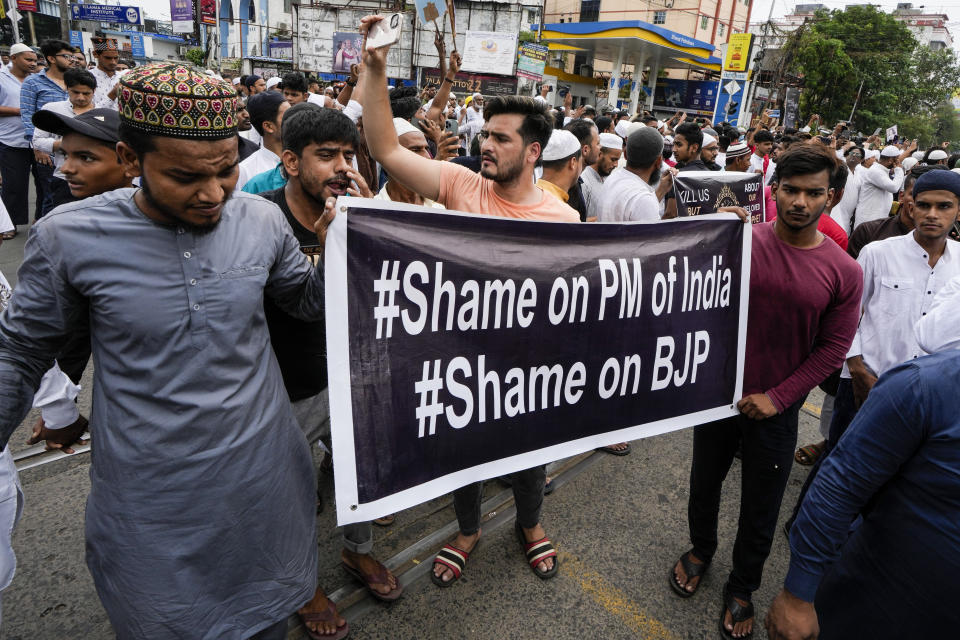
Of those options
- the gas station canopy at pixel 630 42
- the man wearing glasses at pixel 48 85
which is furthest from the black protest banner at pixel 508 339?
the gas station canopy at pixel 630 42

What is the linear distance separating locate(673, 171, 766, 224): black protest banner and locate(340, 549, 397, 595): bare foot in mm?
2821

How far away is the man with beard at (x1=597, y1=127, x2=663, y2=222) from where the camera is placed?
3.51 meters

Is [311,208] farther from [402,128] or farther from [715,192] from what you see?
[715,192]

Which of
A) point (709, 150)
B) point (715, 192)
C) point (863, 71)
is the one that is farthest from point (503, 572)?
point (863, 71)

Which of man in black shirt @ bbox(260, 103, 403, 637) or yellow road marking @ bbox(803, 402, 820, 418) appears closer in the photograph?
man in black shirt @ bbox(260, 103, 403, 637)

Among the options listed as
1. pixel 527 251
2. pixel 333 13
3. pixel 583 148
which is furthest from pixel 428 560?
pixel 333 13

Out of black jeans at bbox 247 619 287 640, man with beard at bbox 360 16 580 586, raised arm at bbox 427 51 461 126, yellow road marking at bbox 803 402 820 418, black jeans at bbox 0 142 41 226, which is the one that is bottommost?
yellow road marking at bbox 803 402 820 418

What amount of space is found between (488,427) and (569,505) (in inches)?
59.8

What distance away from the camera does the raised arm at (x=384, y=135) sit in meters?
2.10

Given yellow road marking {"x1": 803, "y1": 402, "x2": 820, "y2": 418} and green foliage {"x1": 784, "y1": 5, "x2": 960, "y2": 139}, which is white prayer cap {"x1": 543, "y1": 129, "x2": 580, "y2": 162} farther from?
green foliage {"x1": 784, "y1": 5, "x2": 960, "y2": 139}

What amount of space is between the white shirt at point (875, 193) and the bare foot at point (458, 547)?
6358 millimetres

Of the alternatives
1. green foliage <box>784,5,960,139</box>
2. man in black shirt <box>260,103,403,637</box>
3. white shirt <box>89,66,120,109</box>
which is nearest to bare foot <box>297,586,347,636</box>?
man in black shirt <box>260,103,403,637</box>

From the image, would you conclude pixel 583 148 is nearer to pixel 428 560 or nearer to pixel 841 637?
pixel 428 560

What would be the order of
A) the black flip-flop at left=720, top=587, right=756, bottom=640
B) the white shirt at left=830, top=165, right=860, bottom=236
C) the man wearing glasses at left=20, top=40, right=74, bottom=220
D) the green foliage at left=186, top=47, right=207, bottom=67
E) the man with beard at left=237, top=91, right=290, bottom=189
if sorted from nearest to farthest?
the black flip-flop at left=720, top=587, right=756, bottom=640 → the man with beard at left=237, top=91, right=290, bottom=189 → the man wearing glasses at left=20, top=40, right=74, bottom=220 → the white shirt at left=830, top=165, right=860, bottom=236 → the green foliage at left=186, top=47, right=207, bottom=67
